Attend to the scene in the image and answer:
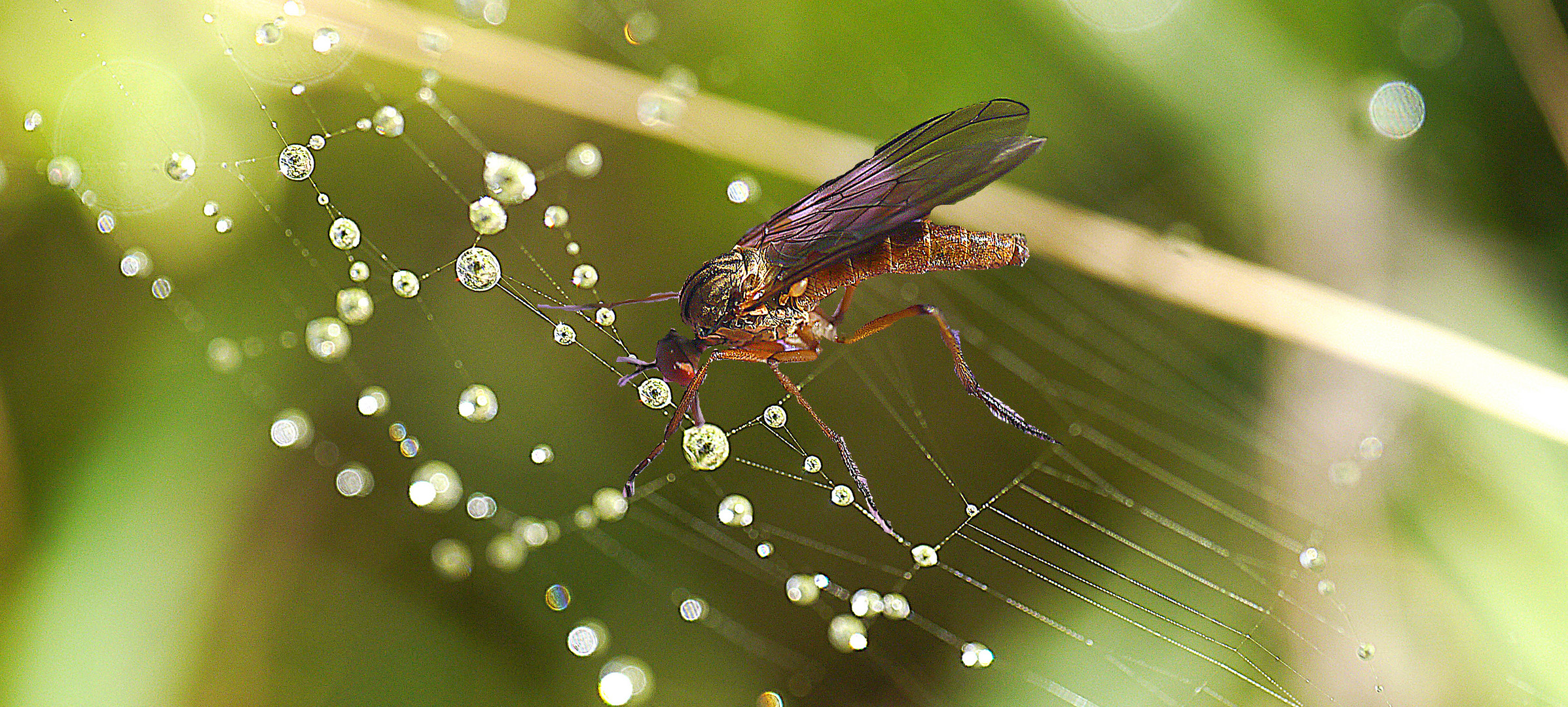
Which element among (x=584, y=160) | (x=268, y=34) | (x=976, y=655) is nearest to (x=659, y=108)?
(x=584, y=160)

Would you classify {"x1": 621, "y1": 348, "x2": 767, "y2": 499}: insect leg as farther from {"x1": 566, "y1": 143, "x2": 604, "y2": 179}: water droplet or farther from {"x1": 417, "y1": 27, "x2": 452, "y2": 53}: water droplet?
{"x1": 417, "y1": 27, "x2": 452, "y2": 53}: water droplet

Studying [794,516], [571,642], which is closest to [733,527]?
[794,516]

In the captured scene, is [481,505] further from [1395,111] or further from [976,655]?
[1395,111]

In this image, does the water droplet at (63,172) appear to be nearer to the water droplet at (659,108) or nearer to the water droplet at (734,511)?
the water droplet at (659,108)

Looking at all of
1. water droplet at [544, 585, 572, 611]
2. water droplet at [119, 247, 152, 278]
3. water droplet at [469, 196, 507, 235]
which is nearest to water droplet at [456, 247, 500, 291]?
water droplet at [469, 196, 507, 235]

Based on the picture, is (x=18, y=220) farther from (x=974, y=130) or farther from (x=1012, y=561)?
(x=1012, y=561)

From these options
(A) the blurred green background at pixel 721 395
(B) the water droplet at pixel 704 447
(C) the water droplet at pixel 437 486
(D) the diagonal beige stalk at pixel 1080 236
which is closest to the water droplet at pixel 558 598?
(A) the blurred green background at pixel 721 395
